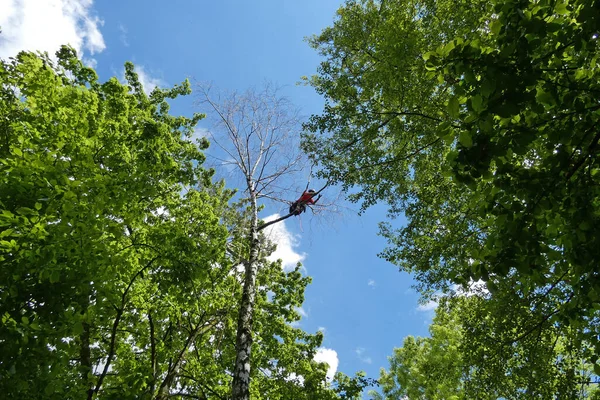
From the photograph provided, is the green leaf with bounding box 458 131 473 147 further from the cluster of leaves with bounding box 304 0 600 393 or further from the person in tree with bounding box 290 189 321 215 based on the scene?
the person in tree with bounding box 290 189 321 215

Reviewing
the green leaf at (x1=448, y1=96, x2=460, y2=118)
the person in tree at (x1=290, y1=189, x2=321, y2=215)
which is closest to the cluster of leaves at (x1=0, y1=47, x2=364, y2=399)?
the person in tree at (x1=290, y1=189, x2=321, y2=215)

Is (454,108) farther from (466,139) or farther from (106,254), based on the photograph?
(106,254)

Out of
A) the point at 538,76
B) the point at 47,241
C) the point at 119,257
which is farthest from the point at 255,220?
the point at 538,76

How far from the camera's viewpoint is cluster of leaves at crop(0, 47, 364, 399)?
356cm

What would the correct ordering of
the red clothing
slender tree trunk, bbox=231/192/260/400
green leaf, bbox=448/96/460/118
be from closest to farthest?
green leaf, bbox=448/96/460/118 → slender tree trunk, bbox=231/192/260/400 → the red clothing

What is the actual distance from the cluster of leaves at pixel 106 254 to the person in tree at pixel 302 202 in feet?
5.75

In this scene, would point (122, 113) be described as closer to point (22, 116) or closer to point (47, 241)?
point (22, 116)

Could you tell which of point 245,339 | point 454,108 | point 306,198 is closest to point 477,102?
point 454,108

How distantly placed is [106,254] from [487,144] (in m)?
4.07

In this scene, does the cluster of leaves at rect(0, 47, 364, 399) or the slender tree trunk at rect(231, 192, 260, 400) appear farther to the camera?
the slender tree trunk at rect(231, 192, 260, 400)

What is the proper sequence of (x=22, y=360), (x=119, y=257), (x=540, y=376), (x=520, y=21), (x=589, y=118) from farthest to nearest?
(x=540, y=376), (x=119, y=257), (x=22, y=360), (x=589, y=118), (x=520, y=21)

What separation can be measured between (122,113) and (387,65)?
5.96 m

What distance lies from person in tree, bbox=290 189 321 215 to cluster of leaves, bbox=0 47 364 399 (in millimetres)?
1753

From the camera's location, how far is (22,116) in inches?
254
